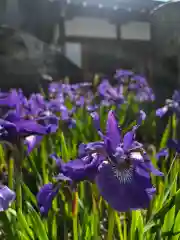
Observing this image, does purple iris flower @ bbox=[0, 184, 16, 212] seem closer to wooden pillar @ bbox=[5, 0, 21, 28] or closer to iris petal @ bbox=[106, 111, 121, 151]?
iris petal @ bbox=[106, 111, 121, 151]

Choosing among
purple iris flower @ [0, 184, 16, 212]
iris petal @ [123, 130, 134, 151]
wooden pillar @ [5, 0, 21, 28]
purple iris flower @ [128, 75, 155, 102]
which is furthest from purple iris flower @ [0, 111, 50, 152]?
wooden pillar @ [5, 0, 21, 28]

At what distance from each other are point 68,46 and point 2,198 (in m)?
10.2

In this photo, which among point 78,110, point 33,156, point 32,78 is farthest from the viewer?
point 32,78

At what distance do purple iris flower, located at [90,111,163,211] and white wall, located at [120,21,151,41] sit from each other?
1034cm

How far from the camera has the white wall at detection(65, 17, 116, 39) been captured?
10.6 m

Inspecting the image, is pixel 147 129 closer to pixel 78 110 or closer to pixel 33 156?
pixel 78 110

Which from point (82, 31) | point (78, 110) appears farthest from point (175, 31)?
point (82, 31)

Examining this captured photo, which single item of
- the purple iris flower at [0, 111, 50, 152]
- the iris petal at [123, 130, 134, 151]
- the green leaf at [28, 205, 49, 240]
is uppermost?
the iris petal at [123, 130, 134, 151]

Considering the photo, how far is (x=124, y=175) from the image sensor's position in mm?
908

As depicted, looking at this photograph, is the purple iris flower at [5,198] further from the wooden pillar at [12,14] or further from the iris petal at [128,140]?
the wooden pillar at [12,14]

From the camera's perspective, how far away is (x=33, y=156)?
177 centimetres

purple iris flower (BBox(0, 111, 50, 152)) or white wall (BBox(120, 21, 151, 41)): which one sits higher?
purple iris flower (BBox(0, 111, 50, 152))

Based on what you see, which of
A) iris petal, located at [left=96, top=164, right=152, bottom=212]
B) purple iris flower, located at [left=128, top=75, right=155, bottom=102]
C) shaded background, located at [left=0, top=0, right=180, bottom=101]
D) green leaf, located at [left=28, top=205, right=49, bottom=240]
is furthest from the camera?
shaded background, located at [left=0, top=0, right=180, bottom=101]

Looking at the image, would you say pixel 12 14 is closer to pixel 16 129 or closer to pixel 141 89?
pixel 141 89
